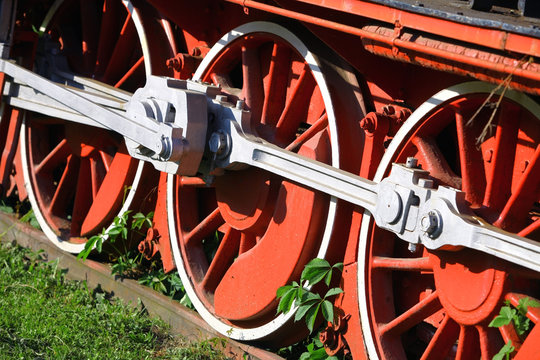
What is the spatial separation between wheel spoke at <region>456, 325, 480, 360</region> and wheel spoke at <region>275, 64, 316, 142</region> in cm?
127


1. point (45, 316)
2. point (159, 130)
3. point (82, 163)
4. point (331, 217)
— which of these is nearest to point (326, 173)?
point (331, 217)

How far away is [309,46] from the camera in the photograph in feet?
12.2

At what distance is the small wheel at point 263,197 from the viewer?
365cm

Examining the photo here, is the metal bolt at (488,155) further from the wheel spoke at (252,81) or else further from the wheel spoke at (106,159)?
the wheel spoke at (106,159)

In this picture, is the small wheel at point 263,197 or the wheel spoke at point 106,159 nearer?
the small wheel at point 263,197

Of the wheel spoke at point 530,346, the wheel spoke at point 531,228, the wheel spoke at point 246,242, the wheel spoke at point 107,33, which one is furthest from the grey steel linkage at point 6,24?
the wheel spoke at point 530,346

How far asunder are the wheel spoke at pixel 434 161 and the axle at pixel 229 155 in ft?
0.26

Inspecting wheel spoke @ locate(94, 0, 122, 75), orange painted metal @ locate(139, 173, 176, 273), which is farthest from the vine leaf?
wheel spoke @ locate(94, 0, 122, 75)

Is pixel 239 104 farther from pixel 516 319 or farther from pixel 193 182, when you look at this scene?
pixel 516 319

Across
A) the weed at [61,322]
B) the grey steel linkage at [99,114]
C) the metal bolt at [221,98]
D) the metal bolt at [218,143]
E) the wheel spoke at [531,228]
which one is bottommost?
the weed at [61,322]

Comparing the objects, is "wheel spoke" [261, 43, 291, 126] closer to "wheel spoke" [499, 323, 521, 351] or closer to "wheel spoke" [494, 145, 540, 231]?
"wheel spoke" [494, 145, 540, 231]

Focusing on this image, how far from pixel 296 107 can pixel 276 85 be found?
0.58ft

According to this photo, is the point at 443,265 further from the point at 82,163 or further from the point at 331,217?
the point at 82,163

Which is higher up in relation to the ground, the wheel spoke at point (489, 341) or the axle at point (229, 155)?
the axle at point (229, 155)
